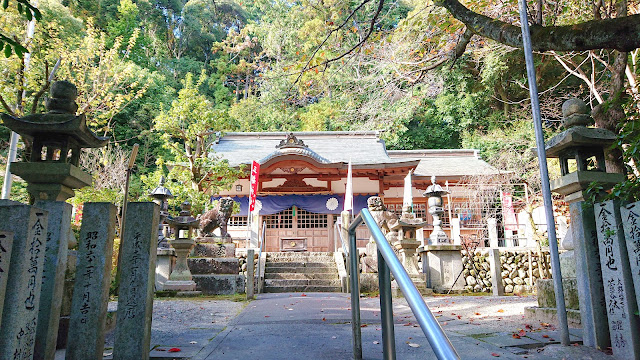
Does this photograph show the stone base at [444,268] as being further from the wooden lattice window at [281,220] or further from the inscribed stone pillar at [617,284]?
the wooden lattice window at [281,220]

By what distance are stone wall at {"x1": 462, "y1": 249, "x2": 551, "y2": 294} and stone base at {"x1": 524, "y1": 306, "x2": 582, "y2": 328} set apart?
224 inches

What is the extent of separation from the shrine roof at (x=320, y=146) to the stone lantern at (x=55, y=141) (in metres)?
12.8

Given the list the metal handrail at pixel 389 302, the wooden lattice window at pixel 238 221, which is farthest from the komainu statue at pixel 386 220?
the wooden lattice window at pixel 238 221

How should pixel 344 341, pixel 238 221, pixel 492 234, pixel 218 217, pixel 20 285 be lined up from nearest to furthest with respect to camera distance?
pixel 20 285, pixel 344 341, pixel 218 217, pixel 492 234, pixel 238 221

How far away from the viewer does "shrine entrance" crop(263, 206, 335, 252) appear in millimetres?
15664

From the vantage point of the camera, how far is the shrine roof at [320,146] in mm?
17312

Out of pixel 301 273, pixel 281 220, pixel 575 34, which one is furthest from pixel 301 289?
pixel 575 34

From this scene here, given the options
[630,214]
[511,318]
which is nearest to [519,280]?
[511,318]

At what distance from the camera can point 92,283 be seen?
268 centimetres

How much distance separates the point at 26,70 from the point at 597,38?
10.7m

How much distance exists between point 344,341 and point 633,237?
237 centimetres

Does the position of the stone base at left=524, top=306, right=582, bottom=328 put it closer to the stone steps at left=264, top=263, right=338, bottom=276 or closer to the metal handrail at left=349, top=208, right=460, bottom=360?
the metal handrail at left=349, top=208, right=460, bottom=360

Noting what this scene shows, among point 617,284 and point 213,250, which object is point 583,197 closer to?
point 617,284

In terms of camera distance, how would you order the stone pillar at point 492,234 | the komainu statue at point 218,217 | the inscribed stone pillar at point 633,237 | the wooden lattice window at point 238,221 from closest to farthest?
the inscribed stone pillar at point 633,237
the komainu statue at point 218,217
the stone pillar at point 492,234
the wooden lattice window at point 238,221
